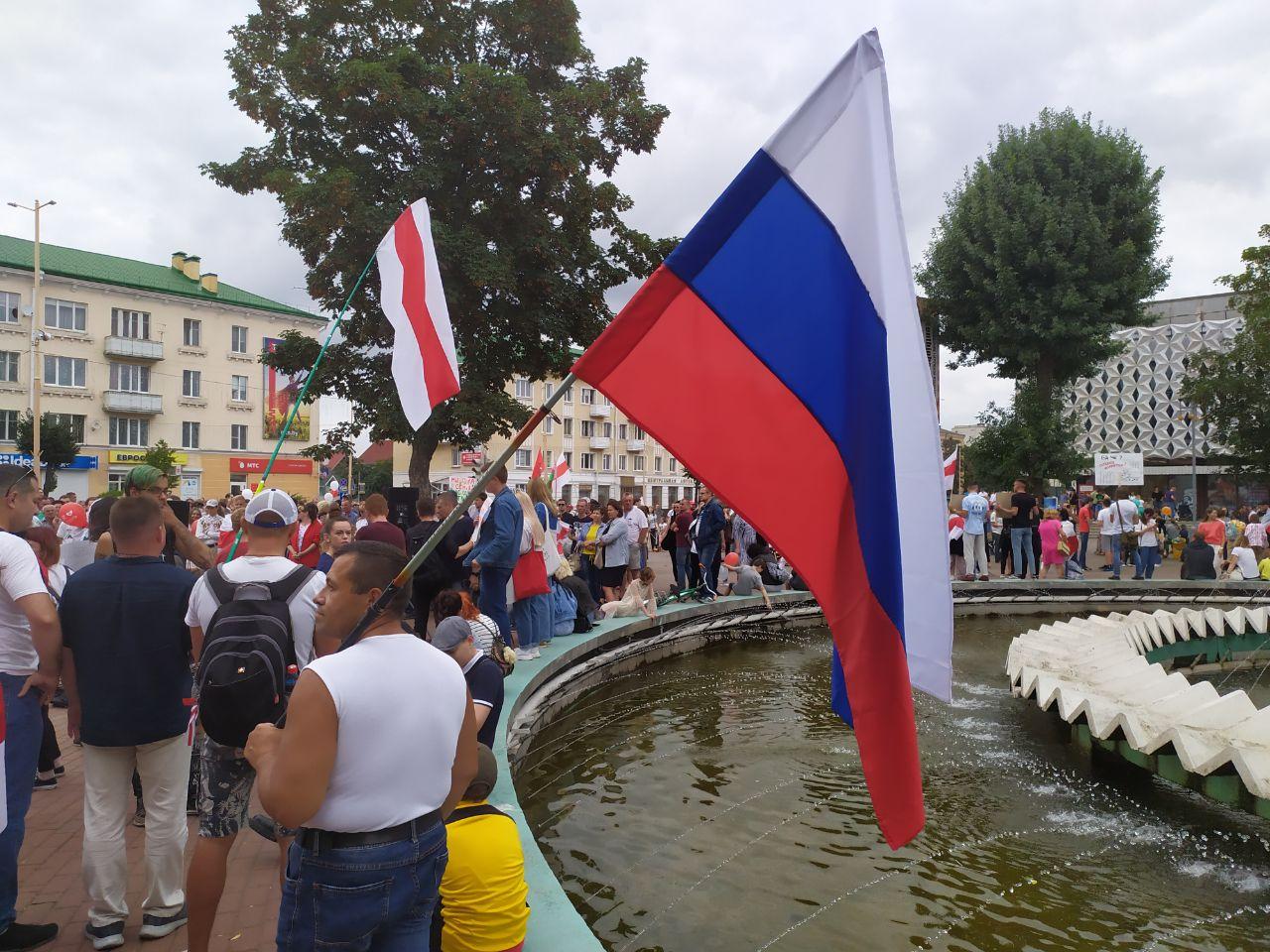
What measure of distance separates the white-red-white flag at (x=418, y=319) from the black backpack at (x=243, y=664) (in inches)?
101

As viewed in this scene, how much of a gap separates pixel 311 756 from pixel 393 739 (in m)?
0.21

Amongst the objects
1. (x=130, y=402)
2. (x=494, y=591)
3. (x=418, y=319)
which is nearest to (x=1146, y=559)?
(x=494, y=591)

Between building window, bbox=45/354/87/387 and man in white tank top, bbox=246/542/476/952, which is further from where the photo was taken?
building window, bbox=45/354/87/387

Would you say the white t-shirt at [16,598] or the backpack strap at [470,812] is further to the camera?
the white t-shirt at [16,598]

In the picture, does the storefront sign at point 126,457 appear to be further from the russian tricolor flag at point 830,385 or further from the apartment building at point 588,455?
the russian tricolor flag at point 830,385

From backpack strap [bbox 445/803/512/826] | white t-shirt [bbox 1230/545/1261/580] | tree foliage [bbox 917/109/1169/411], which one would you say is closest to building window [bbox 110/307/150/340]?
tree foliage [bbox 917/109/1169/411]

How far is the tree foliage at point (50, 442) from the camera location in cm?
4094

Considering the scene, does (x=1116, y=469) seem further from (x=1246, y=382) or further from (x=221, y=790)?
(x=221, y=790)

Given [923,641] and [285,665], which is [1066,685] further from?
[285,665]

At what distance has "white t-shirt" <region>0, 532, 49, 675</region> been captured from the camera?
3.68m

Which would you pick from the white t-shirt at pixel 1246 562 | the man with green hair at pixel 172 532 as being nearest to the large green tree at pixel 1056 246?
the white t-shirt at pixel 1246 562

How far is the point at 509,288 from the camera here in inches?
758

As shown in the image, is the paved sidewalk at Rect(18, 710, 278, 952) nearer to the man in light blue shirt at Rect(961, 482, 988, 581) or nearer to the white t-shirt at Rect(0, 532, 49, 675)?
the white t-shirt at Rect(0, 532, 49, 675)

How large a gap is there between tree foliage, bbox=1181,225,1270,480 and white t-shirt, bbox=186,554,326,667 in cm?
3454
